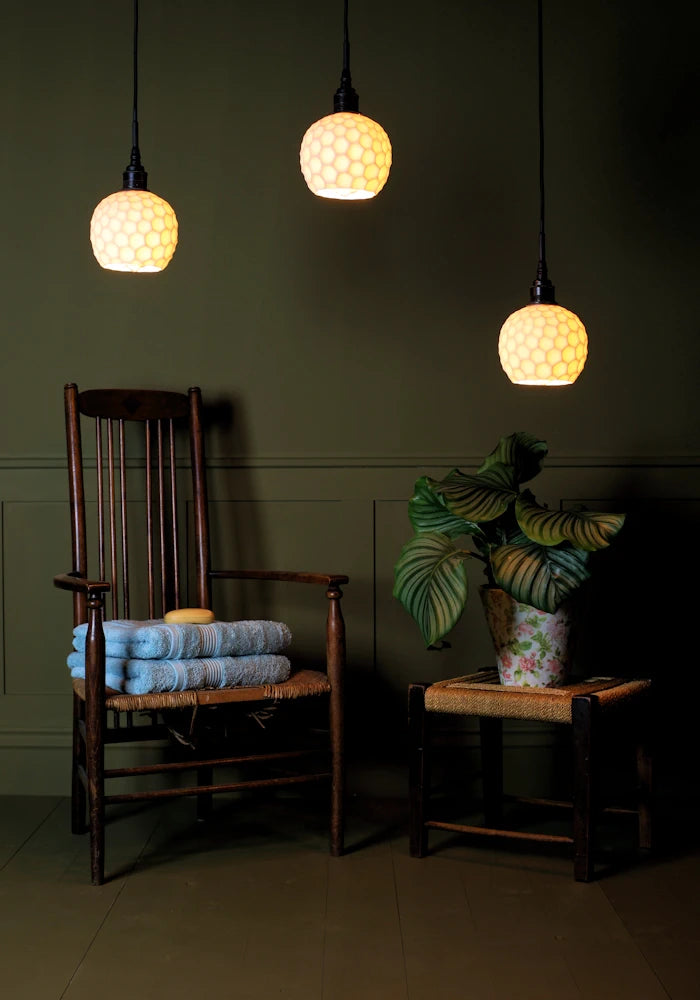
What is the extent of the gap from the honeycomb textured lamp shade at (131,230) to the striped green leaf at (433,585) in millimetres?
906

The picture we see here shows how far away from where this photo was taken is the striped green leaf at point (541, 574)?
7.84 feet

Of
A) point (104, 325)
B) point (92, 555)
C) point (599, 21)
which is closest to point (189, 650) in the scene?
point (92, 555)

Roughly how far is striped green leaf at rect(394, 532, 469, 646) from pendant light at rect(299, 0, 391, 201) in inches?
32.1

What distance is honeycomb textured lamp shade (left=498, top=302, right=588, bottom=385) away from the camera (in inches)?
99.1

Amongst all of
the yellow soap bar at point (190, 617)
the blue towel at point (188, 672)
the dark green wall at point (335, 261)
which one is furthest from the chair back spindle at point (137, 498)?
the blue towel at point (188, 672)

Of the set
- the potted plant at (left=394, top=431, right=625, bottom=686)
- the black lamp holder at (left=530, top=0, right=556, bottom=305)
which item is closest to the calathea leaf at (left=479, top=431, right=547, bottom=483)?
the potted plant at (left=394, top=431, right=625, bottom=686)

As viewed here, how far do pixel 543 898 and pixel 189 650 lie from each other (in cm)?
91

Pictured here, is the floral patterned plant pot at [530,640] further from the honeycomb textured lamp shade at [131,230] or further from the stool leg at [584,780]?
the honeycomb textured lamp shade at [131,230]

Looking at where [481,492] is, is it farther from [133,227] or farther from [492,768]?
[133,227]

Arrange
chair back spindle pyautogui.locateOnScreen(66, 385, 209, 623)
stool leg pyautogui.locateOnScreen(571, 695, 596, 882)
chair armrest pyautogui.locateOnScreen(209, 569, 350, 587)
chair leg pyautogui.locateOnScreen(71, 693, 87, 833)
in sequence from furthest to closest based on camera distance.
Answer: chair back spindle pyautogui.locateOnScreen(66, 385, 209, 623) < chair leg pyautogui.locateOnScreen(71, 693, 87, 833) < chair armrest pyautogui.locateOnScreen(209, 569, 350, 587) < stool leg pyautogui.locateOnScreen(571, 695, 596, 882)

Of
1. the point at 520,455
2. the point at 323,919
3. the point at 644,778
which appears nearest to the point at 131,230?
the point at 520,455

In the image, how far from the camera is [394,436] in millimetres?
3117

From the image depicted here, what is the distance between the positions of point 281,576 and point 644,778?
0.99 meters

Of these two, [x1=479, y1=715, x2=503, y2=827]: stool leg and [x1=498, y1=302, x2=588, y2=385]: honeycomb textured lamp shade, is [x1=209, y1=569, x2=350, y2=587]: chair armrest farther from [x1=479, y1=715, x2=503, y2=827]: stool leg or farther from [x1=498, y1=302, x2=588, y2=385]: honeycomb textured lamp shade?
[x1=498, y1=302, x2=588, y2=385]: honeycomb textured lamp shade
